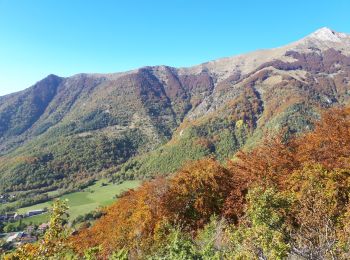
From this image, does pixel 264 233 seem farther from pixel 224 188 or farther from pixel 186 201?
pixel 224 188

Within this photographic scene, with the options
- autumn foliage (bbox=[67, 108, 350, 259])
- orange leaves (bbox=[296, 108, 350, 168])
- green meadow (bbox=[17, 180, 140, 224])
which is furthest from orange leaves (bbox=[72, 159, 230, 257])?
green meadow (bbox=[17, 180, 140, 224])

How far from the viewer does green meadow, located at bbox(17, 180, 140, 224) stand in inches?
4881

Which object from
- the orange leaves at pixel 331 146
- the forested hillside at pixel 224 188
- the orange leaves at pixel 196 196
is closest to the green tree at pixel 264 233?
the forested hillside at pixel 224 188

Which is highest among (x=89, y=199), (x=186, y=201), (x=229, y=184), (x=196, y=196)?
(x=229, y=184)

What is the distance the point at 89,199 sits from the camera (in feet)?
482

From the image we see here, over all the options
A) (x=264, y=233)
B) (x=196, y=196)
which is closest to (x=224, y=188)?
(x=196, y=196)

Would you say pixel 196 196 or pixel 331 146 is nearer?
pixel 331 146

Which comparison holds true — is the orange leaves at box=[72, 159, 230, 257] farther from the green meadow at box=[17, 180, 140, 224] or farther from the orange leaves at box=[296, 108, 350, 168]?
the green meadow at box=[17, 180, 140, 224]

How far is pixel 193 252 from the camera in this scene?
1636cm

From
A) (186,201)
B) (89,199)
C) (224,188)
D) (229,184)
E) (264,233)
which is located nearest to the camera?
(264,233)

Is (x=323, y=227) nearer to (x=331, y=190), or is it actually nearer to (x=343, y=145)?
(x=331, y=190)

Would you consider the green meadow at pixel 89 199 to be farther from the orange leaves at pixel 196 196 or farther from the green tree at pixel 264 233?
the green tree at pixel 264 233

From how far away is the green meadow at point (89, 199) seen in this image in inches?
4881

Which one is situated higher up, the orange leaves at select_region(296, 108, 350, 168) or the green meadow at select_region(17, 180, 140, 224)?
the orange leaves at select_region(296, 108, 350, 168)
